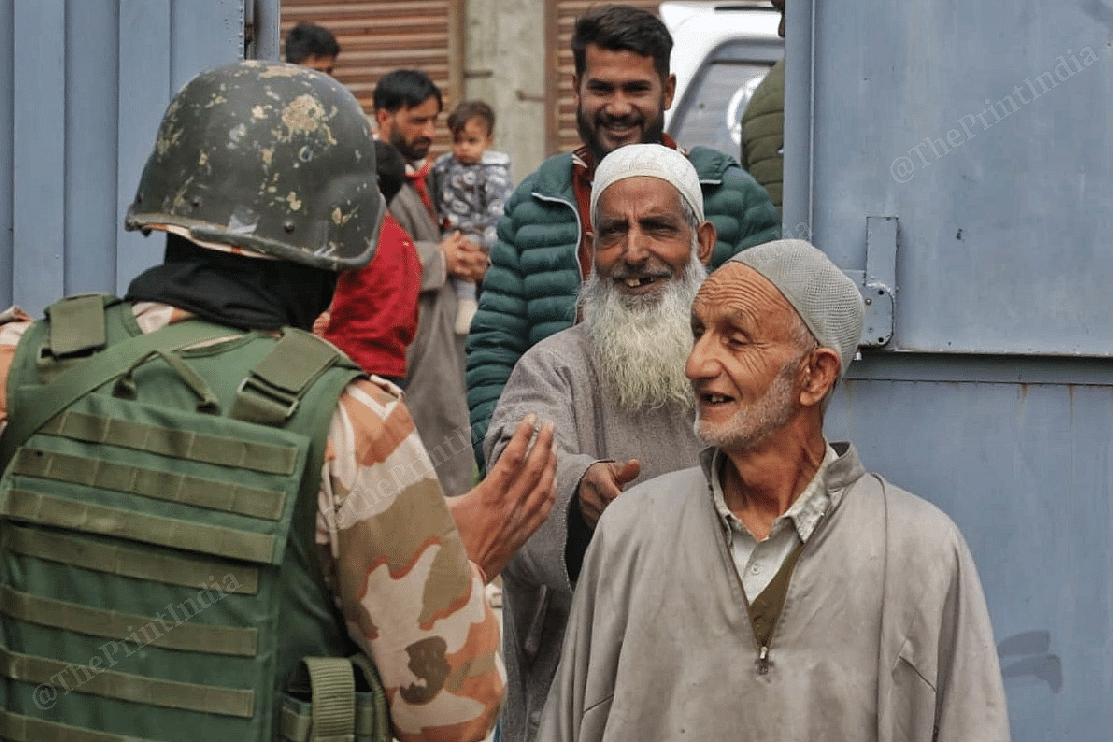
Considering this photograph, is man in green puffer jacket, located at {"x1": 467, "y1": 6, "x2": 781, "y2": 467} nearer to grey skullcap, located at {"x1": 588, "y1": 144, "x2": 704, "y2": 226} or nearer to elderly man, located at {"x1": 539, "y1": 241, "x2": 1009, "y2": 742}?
Result: grey skullcap, located at {"x1": 588, "y1": 144, "x2": 704, "y2": 226}

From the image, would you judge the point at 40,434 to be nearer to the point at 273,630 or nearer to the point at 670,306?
the point at 273,630

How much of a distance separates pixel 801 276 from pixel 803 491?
1.28 feet

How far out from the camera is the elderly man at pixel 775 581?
288cm

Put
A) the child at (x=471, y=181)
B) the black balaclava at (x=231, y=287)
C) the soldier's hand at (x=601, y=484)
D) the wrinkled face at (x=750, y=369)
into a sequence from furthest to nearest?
the child at (x=471, y=181) → the soldier's hand at (x=601, y=484) → the wrinkled face at (x=750, y=369) → the black balaclava at (x=231, y=287)

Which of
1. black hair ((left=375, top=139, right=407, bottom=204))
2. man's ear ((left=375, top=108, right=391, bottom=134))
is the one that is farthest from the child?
black hair ((left=375, top=139, right=407, bottom=204))

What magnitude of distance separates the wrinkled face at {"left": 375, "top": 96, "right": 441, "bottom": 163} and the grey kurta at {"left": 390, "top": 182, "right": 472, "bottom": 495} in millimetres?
438

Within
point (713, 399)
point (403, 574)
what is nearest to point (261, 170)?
point (403, 574)

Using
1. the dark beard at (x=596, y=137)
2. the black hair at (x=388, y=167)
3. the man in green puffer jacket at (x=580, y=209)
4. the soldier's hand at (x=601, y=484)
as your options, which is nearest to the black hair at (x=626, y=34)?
the man in green puffer jacket at (x=580, y=209)

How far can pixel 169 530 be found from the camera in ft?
8.10

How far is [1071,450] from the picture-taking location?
4062mm

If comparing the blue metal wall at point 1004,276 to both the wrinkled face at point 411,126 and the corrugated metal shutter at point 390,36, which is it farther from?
the corrugated metal shutter at point 390,36

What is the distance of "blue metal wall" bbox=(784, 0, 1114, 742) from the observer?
4031 millimetres

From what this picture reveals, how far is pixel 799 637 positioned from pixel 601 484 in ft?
2.62

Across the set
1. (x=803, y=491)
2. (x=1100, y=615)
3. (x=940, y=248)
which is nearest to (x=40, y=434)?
(x=803, y=491)
